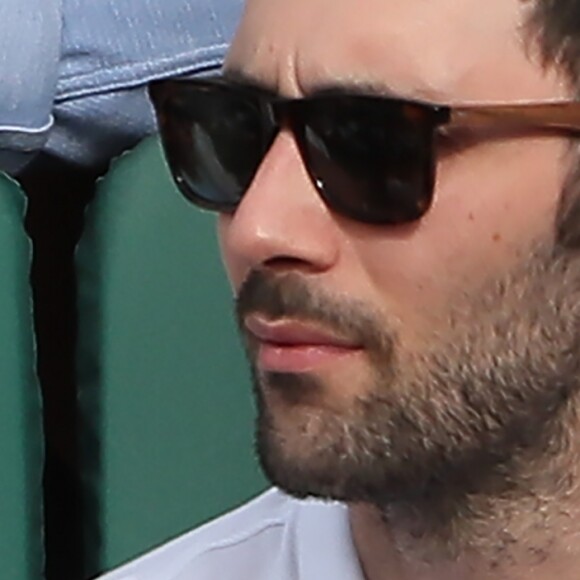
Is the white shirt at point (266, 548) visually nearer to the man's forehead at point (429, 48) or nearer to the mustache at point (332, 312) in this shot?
the mustache at point (332, 312)

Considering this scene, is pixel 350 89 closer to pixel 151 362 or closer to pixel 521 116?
pixel 521 116

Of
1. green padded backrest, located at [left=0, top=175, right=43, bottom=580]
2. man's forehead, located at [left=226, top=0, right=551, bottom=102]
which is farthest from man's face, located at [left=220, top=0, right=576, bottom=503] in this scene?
green padded backrest, located at [left=0, top=175, right=43, bottom=580]

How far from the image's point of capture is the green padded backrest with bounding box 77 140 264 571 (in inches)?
50.4

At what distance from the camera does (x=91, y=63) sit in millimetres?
1290

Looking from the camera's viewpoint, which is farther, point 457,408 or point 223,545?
point 223,545

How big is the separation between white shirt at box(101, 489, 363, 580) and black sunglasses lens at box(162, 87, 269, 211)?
0.23 meters

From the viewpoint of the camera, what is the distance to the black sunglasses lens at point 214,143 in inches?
34.4

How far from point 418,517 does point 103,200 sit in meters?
0.52

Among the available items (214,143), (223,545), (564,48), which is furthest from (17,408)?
(564,48)

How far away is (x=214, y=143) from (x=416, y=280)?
6.9 inches

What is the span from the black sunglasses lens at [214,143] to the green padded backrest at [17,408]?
Answer: 1.01ft

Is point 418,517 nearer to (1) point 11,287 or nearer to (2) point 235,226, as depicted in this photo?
(2) point 235,226

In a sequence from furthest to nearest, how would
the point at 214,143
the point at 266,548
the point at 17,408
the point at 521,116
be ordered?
the point at 17,408
the point at 266,548
the point at 214,143
the point at 521,116

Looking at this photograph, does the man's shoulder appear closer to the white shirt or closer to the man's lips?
the white shirt
